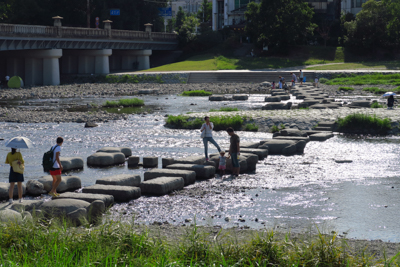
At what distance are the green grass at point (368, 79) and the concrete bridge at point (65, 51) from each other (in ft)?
101

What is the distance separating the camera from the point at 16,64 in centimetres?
6094

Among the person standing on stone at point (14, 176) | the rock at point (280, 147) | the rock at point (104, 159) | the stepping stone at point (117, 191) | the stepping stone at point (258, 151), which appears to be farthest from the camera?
the rock at point (280, 147)

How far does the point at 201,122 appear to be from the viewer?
2575 cm

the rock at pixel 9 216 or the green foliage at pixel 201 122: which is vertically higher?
the green foliage at pixel 201 122

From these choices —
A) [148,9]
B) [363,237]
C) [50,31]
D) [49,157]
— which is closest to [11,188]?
[49,157]

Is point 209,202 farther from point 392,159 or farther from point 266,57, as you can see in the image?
point 266,57

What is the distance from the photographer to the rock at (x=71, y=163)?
16.2 m

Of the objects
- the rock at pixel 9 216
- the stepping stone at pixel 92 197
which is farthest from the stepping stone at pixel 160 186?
the rock at pixel 9 216

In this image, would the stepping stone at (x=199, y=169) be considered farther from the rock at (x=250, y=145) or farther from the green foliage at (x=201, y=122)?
the green foliage at (x=201, y=122)

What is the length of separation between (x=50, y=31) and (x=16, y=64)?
8.17 metres

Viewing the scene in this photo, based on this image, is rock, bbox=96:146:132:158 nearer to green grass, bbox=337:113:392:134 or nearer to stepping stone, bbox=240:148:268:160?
stepping stone, bbox=240:148:268:160

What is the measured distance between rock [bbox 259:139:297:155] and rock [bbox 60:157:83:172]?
6941mm

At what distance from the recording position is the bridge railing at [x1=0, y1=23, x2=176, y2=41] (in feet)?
162

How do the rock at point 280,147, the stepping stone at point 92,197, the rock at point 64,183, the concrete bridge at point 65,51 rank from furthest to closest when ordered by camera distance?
1. the concrete bridge at point 65,51
2. the rock at point 280,147
3. the rock at point 64,183
4. the stepping stone at point 92,197
